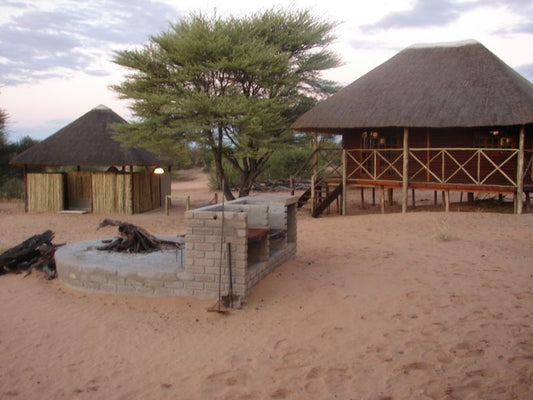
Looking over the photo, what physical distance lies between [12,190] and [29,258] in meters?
14.8

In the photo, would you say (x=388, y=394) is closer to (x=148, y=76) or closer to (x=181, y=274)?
(x=181, y=274)

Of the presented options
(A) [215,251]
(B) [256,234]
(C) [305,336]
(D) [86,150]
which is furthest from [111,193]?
(C) [305,336]

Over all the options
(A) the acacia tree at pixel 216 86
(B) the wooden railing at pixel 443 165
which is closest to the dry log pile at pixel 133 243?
(A) the acacia tree at pixel 216 86

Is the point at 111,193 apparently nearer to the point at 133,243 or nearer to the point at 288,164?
the point at 133,243

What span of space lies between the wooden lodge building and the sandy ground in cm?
592

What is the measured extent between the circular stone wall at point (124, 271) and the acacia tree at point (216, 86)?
7.84 meters

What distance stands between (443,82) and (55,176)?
12.7 metres

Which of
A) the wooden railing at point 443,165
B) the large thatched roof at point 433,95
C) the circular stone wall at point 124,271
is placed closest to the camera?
the circular stone wall at point 124,271

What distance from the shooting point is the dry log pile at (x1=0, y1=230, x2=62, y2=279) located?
8.04 m

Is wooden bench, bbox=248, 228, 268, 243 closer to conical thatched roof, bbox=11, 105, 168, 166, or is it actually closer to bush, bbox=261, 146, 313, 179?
conical thatched roof, bbox=11, 105, 168, 166

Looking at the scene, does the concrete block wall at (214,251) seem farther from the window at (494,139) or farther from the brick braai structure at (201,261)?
the window at (494,139)

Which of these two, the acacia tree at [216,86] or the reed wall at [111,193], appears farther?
the reed wall at [111,193]

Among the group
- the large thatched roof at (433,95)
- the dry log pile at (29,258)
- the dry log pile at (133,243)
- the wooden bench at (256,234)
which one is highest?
the large thatched roof at (433,95)

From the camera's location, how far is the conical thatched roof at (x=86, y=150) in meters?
16.1
